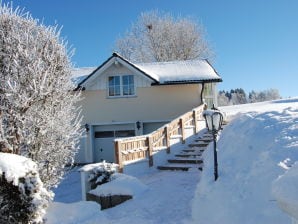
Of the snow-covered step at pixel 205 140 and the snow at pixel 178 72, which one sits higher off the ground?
the snow at pixel 178 72

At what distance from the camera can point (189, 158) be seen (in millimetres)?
15484

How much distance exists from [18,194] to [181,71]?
54.6ft

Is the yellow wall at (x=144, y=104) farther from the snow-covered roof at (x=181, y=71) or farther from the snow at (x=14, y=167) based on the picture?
the snow at (x=14, y=167)

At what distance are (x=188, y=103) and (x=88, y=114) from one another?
5983mm

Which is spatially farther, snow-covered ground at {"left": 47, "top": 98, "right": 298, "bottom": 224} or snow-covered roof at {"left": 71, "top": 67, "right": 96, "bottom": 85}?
snow-covered roof at {"left": 71, "top": 67, "right": 96, "bottom": 85}

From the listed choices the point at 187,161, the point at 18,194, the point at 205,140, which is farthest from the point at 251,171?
the point at 205,140

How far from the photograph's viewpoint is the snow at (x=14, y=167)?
6441 millimetres

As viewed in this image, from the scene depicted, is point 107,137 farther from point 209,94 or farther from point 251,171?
point 251,171

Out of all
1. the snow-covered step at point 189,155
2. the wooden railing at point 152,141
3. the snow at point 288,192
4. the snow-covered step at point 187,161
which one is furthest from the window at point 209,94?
the snow at point 288,192

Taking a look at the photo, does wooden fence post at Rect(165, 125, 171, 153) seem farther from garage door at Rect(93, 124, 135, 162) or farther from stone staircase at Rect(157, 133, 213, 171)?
garage door at Rect(93, 124, 135, 162)

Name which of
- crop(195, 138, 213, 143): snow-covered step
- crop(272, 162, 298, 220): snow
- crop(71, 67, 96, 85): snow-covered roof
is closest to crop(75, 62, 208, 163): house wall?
crop(71, 67, 96, 85): snow-covered roof

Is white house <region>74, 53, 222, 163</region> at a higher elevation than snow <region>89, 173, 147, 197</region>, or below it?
higher

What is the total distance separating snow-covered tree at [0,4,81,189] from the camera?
328 inches

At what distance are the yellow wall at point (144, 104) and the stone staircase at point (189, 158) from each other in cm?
410
